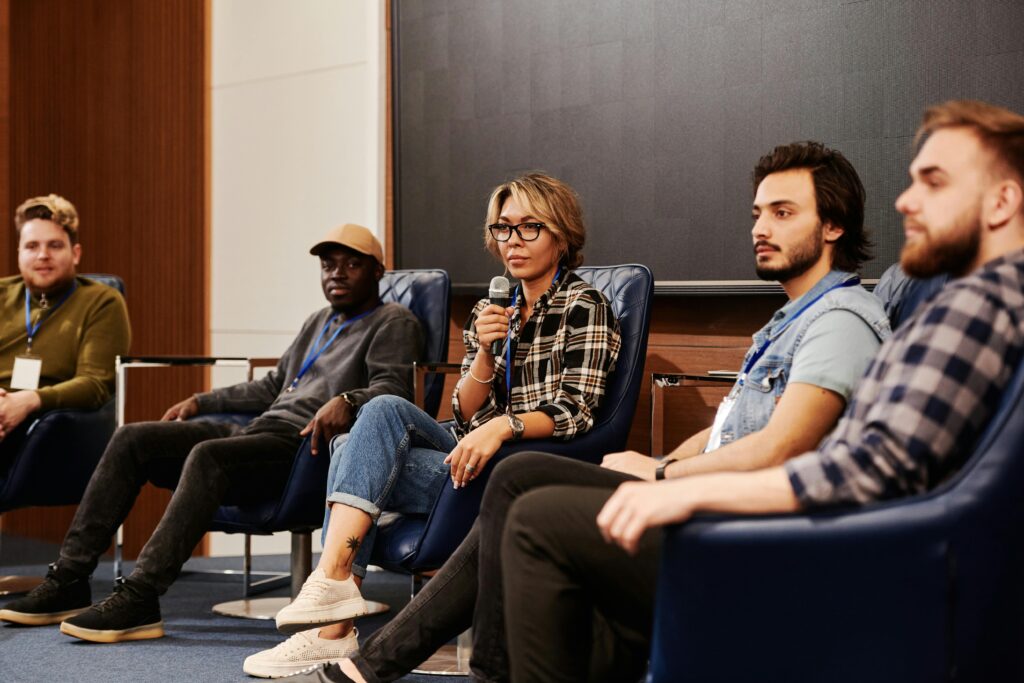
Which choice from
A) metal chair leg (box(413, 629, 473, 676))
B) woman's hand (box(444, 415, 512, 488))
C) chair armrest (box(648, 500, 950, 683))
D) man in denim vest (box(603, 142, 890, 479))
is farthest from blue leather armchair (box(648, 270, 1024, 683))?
metal chair leg (box(413, 629, 473, 676))

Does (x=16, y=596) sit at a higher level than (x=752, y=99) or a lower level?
lower

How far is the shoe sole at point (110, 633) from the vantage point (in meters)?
3.01

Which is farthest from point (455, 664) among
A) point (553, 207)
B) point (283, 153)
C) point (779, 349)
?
point (283, 153)

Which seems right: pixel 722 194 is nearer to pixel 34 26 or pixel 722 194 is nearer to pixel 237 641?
pixel 237 641

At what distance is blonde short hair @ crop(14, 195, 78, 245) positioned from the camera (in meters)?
3.94

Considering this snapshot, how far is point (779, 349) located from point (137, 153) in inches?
139

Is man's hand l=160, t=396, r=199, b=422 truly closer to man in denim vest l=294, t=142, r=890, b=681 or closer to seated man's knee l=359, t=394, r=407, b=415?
seated man's knee l=359, t=394, r=407, b=415

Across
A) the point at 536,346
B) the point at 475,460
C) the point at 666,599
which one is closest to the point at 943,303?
the point at 666,599

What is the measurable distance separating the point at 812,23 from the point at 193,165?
2728 millimetres

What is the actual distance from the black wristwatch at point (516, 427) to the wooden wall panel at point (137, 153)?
2.54 m

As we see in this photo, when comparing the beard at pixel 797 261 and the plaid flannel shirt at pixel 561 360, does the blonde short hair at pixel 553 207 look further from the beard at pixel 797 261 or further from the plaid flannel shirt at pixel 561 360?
the beard at pixel 797 261

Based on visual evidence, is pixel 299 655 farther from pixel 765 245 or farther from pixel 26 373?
pixel 26 373

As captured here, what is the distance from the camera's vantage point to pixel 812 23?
2957 millimetres

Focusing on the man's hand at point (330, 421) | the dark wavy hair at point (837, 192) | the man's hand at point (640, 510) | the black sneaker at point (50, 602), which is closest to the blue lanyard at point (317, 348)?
the man's hand at point (330, 421)
